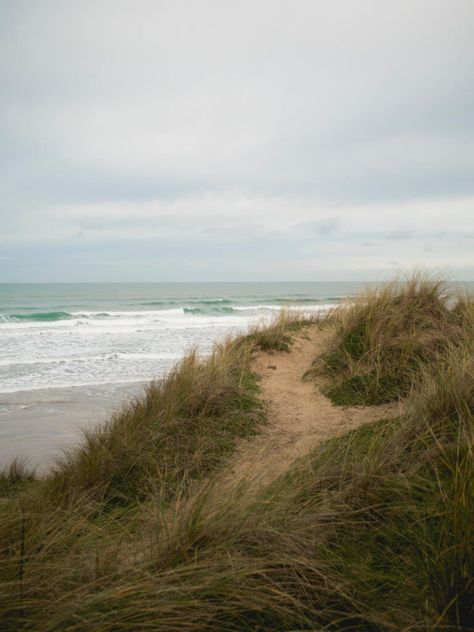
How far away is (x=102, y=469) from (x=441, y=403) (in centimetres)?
320

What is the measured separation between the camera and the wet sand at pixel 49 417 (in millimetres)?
5840

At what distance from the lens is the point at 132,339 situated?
17.9 metres

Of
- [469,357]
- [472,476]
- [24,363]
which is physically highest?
[469,357]

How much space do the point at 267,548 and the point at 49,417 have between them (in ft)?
20.2

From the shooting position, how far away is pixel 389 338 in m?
6.58

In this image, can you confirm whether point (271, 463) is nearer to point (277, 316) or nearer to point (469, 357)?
point (469, 357)

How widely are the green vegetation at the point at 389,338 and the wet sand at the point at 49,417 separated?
3286 millimetres

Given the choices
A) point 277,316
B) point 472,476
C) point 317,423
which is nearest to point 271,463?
point 317,423

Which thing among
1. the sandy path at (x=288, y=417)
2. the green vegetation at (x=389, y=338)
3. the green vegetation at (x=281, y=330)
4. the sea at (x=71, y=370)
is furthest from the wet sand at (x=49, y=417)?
the green vegetation at (x=389, y=338)

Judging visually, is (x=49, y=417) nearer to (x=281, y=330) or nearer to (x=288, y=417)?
(x=288, y=417)

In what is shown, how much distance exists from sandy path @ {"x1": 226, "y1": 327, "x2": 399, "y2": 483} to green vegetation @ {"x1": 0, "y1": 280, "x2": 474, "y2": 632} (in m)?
0.48

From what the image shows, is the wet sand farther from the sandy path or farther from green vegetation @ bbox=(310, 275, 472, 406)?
green vegetation @ bbox=(310, 275, 472, 406)

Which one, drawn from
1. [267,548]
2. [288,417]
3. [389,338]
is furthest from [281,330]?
[267,548]

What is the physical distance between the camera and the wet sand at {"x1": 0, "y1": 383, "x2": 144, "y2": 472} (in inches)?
230
